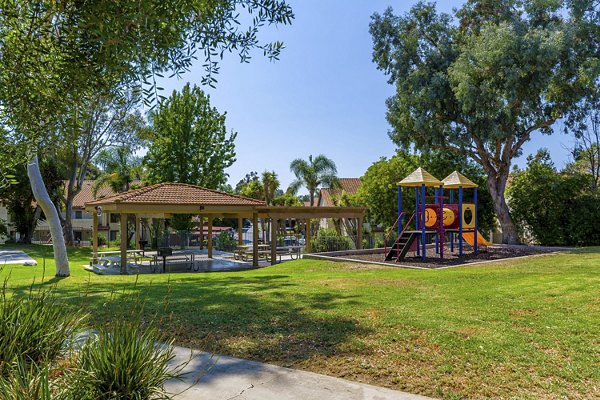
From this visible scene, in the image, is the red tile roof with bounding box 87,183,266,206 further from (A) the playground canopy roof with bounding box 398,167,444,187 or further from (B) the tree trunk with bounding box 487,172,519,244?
(B) the tree trunk with bounding box 487,172,519,244

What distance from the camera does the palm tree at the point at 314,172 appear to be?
4844cm

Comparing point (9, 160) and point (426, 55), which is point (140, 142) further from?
point (9, 160)

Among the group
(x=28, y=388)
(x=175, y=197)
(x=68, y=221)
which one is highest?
(x=175, y=197)

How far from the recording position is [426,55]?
88.4 feet

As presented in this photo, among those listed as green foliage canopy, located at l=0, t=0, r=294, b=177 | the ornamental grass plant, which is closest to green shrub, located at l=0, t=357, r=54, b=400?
the ornamental grass plant

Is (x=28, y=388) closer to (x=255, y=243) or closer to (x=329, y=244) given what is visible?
(x=255, y=243)

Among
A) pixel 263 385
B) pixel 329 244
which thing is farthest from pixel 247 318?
pixel 329 244

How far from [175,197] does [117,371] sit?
712 inches

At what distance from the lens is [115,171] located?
A: 48375 millimetres

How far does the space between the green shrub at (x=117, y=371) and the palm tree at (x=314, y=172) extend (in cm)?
4473

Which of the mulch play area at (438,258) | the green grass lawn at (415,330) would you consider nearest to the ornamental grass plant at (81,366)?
the green grass lawn at (415,330)

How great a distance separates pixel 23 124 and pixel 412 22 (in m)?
26.1

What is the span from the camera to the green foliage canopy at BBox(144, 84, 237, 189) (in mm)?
37156

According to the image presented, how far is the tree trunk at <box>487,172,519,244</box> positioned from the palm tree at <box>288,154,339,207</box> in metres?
22.2
